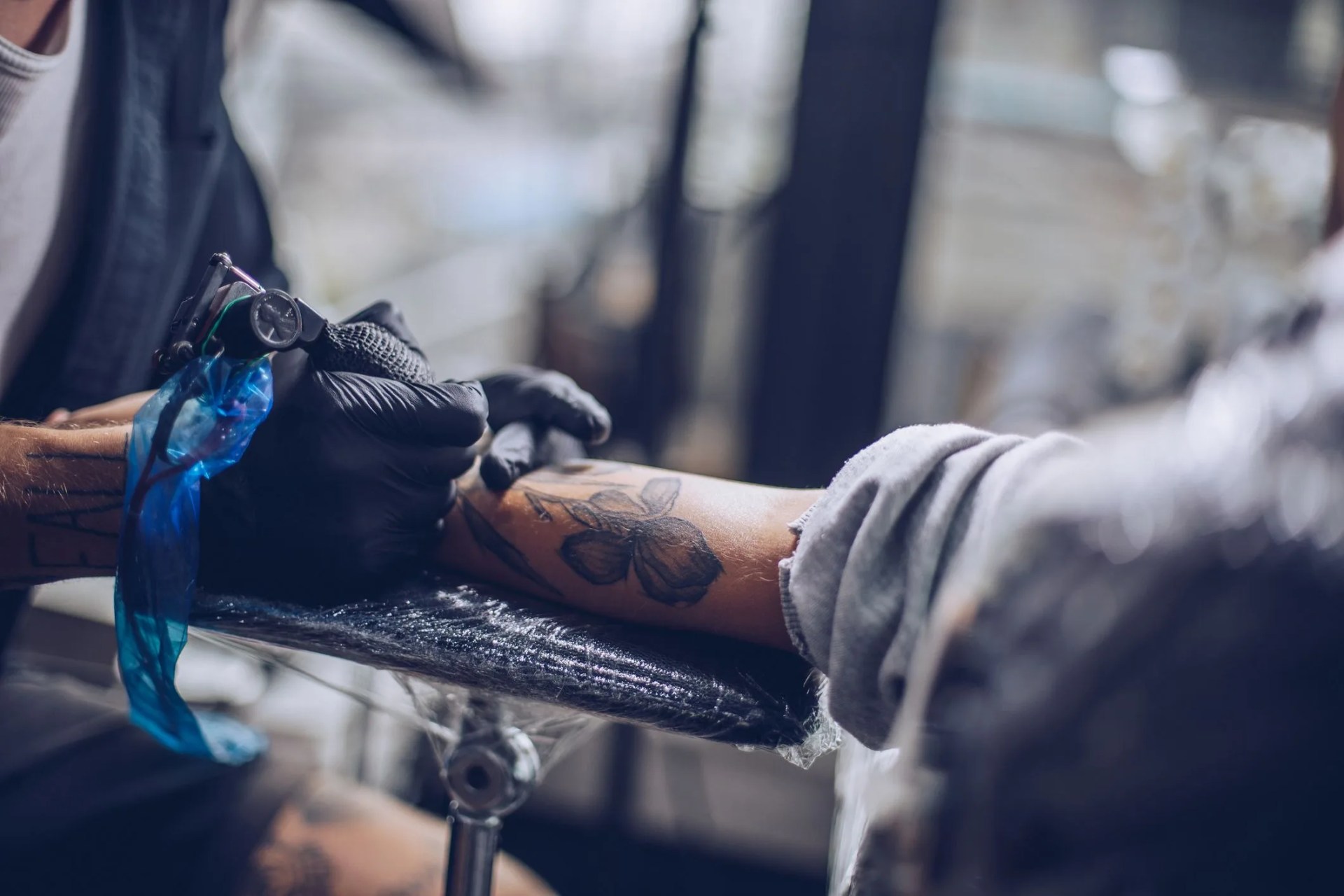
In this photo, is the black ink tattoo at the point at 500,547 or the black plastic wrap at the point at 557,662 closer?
the black plastic wrap at the point at 557,662

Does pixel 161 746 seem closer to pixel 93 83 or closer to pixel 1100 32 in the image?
pixel 93 83

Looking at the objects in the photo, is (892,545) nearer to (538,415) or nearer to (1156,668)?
(1156,668)

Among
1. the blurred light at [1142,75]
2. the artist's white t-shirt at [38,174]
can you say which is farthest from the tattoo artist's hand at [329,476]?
the blurred light at [1142,75]

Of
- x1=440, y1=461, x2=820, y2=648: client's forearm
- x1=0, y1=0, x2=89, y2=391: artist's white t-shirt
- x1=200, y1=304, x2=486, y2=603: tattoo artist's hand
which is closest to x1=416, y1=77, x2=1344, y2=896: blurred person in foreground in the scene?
x1=440, y1=461, x2=820, y2=648: client's forearm

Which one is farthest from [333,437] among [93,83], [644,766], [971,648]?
[644,766]

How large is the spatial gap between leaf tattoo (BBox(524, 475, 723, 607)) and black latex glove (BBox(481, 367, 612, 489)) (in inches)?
2.4

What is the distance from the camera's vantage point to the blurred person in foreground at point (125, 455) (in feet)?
1.84

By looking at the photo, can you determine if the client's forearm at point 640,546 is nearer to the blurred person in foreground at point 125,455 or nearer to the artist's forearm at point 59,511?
the blurred person in foreground at point 125,455

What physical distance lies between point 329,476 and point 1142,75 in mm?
2493

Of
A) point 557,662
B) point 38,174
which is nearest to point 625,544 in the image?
point 557,662

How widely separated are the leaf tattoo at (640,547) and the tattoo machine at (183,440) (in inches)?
8.5

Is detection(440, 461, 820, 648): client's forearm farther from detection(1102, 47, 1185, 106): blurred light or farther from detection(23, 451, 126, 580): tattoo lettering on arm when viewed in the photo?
detection(1102, 47, 1185, 106): blurred light

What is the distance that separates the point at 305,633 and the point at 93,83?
0.63 metres

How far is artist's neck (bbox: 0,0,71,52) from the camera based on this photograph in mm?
680
